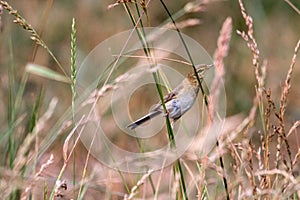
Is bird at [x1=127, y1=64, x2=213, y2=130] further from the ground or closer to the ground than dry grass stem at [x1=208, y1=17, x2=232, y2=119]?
closer to the ground

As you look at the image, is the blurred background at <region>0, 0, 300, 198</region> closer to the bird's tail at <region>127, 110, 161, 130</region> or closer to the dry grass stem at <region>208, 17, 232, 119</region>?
the bird's tail at <region>127, 110, 161, 130</region>

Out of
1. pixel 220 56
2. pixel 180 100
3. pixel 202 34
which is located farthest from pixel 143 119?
pixel 202 34

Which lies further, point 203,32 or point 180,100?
point 203,32

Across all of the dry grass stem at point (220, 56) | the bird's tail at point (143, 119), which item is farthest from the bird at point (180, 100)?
the dry grass stem at point (220, 56)

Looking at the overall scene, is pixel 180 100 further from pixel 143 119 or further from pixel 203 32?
pixel 203 32

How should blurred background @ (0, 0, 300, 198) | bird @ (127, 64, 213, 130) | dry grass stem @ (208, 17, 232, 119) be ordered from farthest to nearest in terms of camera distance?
blurred background @ (0, 0, 300, 198)
bird @ (127, 64, 213, 130)
dry grass stem @ (208, 17, 232, 119)

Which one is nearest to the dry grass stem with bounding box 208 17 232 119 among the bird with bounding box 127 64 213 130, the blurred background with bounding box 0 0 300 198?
the bird with bounding box 127 64 213 130

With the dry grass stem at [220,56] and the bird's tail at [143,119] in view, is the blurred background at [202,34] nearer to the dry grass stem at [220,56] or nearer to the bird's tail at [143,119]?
the bird's tail at [143,119]

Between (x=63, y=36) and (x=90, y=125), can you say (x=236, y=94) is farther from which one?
(x=90, y=125)
